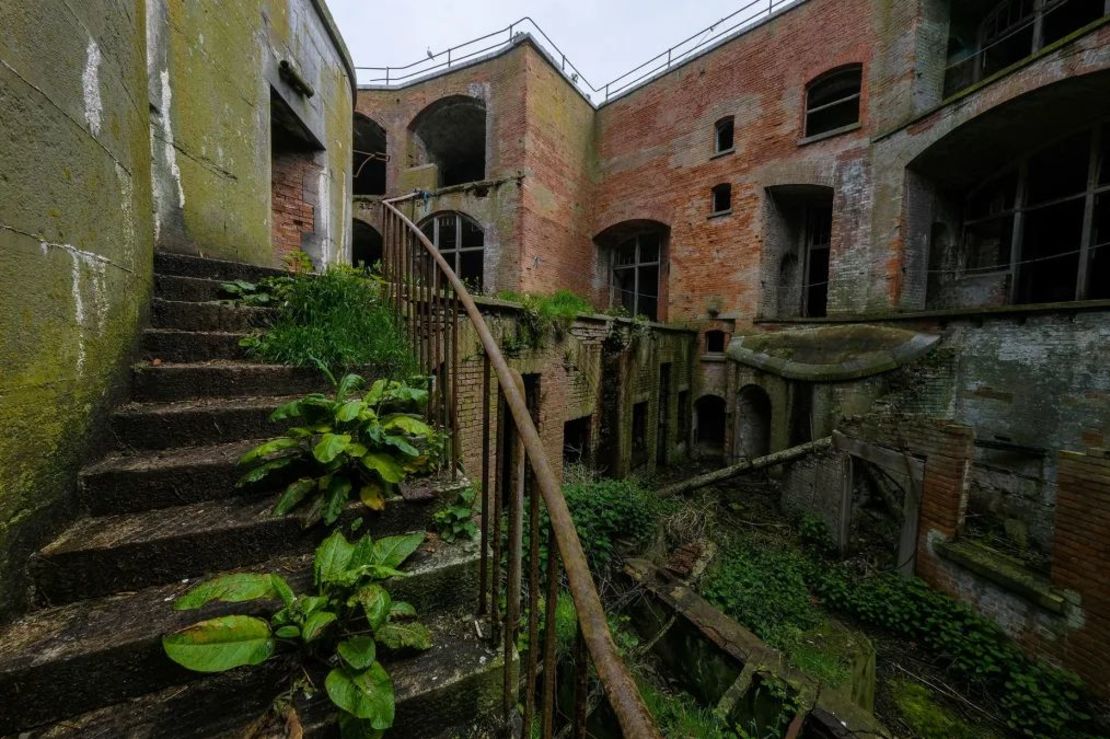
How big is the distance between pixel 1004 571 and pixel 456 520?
6252mm

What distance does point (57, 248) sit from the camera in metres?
1.64

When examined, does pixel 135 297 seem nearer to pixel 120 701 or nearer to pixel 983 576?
pixel 120 701

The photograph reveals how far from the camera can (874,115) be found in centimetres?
910

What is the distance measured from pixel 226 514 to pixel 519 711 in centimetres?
150

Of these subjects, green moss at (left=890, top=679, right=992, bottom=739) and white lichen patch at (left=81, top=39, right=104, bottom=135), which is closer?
white lichen patch at (left=81, top=39, right=104, bottom=135)

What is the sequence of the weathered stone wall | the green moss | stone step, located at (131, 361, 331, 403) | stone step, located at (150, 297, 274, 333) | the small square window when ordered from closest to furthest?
stone step, located at (131, 361, 331, 403)
stone step, located at (150, 297, 274, 333)
the green moss
the weathered stone wall
the small square window

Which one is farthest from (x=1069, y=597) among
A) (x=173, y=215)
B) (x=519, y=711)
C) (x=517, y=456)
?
(x=173, y=215)

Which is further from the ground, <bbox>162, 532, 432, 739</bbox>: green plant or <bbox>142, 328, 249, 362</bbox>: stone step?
<bbox>142, 328, 249, 362</bbox>: stone step

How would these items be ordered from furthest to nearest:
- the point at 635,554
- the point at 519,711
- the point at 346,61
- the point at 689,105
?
the point at 689,105 → the point at 346,61 → the point at 635,554 → the point at 519,711

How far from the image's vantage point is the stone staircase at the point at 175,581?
127cm

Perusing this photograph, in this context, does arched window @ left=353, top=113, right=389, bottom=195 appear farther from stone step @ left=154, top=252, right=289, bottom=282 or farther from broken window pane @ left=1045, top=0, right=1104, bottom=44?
broken window pane @ left=1045, top=0, right=1104, bottom=44

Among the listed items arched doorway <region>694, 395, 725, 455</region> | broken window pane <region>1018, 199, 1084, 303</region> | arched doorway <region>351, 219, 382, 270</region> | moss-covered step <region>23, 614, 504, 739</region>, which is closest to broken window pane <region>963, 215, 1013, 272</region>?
broken window pane <region>1018, 199, 1084, 303</region>

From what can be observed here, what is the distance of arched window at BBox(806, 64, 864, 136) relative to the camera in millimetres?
9820

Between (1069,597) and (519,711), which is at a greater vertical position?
(519,711)
